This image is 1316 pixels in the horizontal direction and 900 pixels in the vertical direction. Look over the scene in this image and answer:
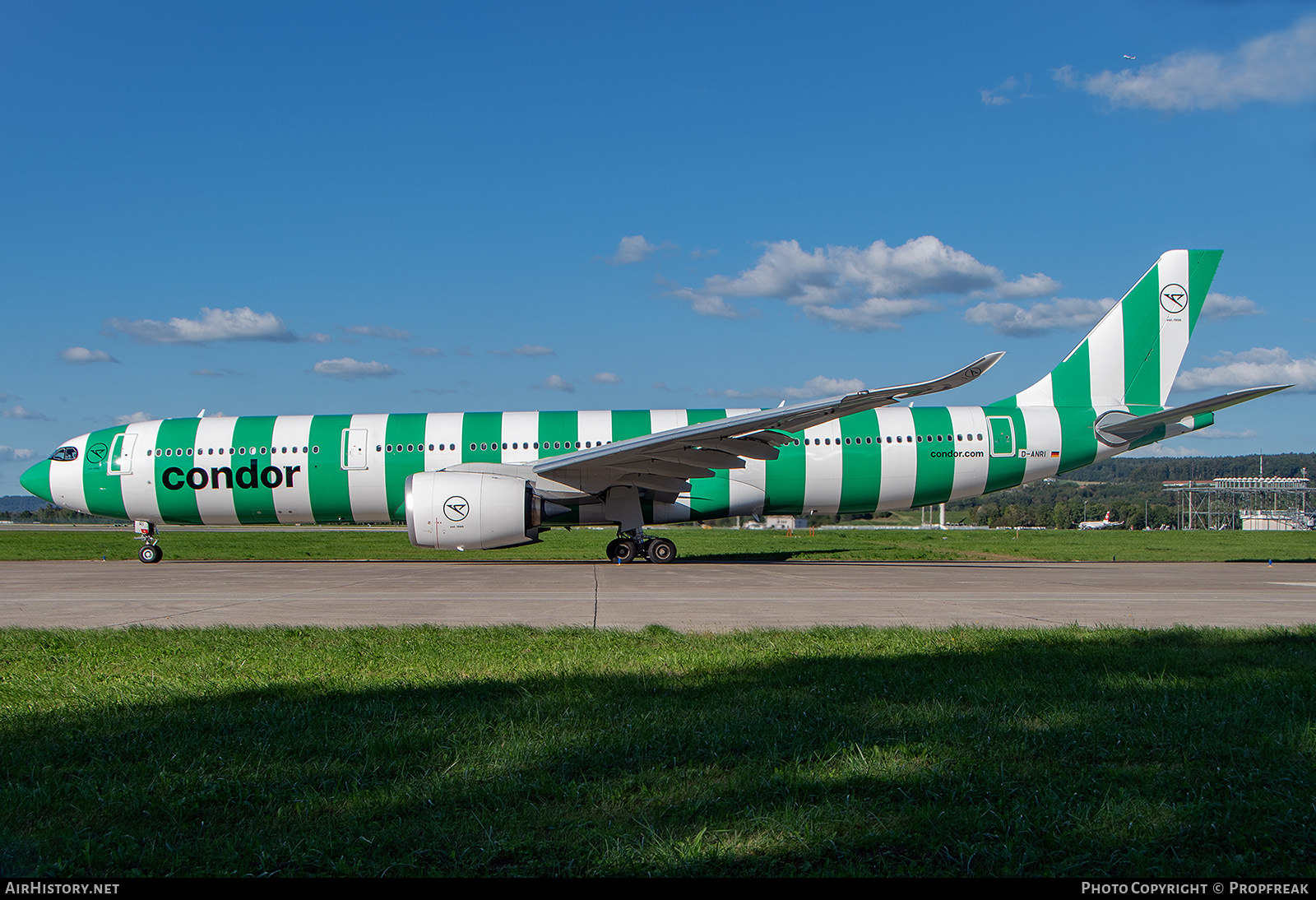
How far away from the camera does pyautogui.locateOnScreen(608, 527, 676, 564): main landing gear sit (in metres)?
18.7

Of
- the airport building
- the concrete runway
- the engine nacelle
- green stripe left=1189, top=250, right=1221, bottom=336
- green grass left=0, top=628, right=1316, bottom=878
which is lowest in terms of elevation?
the airport building

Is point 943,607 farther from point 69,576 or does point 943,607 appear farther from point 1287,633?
point 69,576

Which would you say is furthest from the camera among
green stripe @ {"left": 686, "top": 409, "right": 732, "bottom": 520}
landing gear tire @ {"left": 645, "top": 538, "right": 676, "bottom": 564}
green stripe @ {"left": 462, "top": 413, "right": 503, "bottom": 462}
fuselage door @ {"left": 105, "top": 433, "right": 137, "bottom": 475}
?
fuselage door @ {"left": 105, "top": 433, "right": 137, "bottom": 475}

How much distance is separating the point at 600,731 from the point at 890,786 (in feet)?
4.70

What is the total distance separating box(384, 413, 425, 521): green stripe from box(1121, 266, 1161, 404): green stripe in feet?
52.2

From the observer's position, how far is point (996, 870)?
9.20ft

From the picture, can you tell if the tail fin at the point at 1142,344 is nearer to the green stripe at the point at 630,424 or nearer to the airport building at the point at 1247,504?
the green stripe at the point at 630,424

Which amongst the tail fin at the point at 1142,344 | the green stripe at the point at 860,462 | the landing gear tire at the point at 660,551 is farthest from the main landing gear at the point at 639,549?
the tail fin at the point at 1142,344

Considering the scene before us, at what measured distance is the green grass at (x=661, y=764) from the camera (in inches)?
115

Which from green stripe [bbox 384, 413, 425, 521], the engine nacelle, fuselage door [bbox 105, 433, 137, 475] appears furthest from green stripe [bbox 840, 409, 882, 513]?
fuselage door [bbox 105, 433, 137, 475]

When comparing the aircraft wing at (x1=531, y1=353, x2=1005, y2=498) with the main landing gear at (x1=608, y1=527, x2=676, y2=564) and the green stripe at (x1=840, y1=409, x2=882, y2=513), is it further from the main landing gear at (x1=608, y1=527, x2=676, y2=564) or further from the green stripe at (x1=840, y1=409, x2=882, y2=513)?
the green stripe at (x1=840, y1=409, x2=882, y2=513)

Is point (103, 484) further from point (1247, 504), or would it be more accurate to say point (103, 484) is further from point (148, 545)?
point (1247, 504)

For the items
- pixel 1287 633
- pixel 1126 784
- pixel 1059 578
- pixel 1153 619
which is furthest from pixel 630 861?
pixel 1059 578

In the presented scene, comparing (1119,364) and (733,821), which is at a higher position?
(1119,364)
